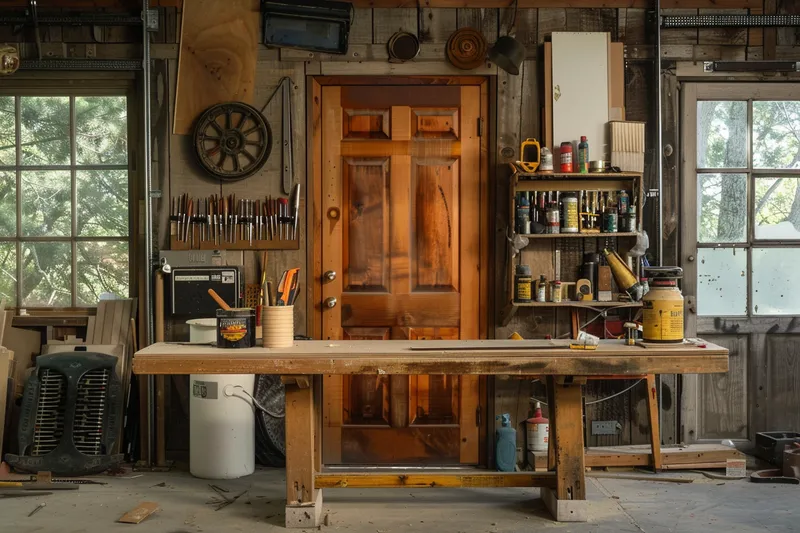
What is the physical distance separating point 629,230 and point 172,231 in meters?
2.60

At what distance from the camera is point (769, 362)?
4.68 meters

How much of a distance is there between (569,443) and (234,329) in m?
1.57

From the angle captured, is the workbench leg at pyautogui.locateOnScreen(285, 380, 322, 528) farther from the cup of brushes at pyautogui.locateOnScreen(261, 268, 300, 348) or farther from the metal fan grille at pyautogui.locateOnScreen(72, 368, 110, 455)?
the metal fan grille at pyautogui.locateOnScreen(72, 368, 110, 455)

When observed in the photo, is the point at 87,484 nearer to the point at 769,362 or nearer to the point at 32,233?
the point at 32,233

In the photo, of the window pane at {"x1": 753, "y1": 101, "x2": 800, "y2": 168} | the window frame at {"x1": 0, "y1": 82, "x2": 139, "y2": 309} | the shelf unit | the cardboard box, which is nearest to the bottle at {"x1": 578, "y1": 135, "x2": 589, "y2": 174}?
the shelf unit

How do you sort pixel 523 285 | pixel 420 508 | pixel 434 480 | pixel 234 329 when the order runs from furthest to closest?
1. pixel 523 285
2. pixel 420 508
3. pixel 434 480
4. pixel 234 329

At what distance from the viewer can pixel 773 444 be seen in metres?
4.43

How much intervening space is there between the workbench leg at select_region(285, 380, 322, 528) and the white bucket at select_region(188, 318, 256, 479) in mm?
885

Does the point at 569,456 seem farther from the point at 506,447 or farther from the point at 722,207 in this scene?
the point at 722,207

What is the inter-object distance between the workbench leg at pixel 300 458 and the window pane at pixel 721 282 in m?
2.54

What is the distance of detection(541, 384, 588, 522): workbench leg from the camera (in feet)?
11.6

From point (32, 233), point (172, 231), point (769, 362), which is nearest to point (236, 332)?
point (172, 231)

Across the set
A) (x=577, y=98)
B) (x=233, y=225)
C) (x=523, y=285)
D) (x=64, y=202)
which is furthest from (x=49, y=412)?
(x=577, y=98)

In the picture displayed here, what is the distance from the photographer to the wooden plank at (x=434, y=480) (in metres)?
3.56
